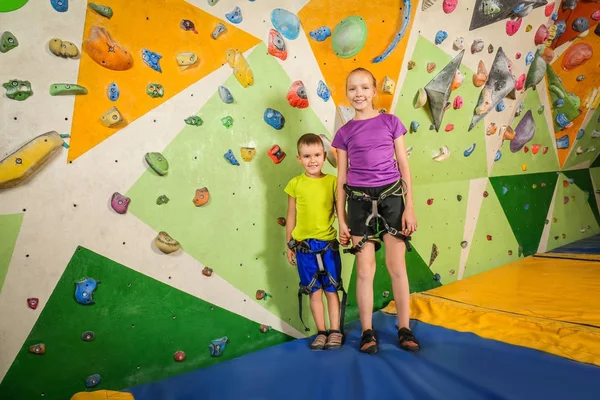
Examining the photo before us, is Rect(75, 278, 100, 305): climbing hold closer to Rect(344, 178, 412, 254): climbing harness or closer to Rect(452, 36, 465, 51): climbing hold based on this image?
Rect(344, 178, 412, 254): climbing harness

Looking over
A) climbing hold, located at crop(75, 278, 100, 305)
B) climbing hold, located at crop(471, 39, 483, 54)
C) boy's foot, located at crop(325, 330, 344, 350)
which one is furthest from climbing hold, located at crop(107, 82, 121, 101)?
climbing hold, located at crop(471, 39, 483, 54)

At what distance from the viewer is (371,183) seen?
1821mm

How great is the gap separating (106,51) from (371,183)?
129 centimetres

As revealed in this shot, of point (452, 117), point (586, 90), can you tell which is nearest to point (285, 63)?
point (452, 117)

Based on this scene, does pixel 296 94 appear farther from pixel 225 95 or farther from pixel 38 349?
pixel 38 349

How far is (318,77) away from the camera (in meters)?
2.12

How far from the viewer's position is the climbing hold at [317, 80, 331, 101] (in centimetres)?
213

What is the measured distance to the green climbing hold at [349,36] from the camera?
210 centimetres

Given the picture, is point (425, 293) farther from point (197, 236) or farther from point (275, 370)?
point (197, 236)

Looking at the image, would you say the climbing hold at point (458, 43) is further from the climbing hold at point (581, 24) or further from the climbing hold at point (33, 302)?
the climbing hold at point (33, 302)

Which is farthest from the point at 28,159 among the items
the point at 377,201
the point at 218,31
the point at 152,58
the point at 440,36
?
the point at 440,36

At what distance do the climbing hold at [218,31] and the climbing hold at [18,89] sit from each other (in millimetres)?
793

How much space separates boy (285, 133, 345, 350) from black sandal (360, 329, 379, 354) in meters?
0.13

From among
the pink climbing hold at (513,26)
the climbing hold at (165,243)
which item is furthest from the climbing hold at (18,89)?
the pink climbing hold at (513,26)
